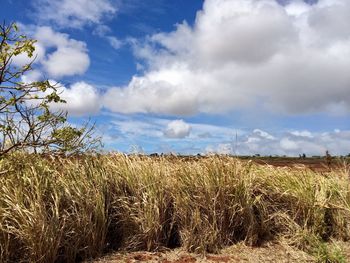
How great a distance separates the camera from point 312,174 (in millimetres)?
9281

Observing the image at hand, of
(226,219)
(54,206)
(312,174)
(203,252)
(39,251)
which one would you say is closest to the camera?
(39,251)

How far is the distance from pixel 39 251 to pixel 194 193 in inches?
99.5

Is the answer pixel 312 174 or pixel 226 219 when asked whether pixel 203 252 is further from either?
Answer: pixel 312 174

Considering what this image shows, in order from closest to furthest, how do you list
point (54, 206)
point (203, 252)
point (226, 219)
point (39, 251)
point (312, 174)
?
point (39, 251)
point (54, 206)
point (203, 252)
point (226, 219)
point (312, 174)

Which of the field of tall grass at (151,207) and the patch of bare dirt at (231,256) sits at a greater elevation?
the field of tall grass at (151,207)

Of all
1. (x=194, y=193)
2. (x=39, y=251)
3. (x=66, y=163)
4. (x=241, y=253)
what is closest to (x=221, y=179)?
(x=194, y=193)

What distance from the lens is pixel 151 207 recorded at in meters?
7.19

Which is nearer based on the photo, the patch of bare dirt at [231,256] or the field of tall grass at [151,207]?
the field of tall grass at [151,207]

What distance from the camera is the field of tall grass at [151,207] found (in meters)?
6.37

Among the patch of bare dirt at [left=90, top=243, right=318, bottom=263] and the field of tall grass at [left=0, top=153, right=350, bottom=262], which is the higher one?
the field of tall grass at [left=0, top=153, right=350, bottom=262]

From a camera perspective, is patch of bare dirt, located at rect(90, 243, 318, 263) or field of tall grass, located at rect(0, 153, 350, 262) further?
patch of bare dirt, located at rect(90, 243, 318, 263)

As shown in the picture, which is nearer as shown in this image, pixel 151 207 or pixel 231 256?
pixel 231 256

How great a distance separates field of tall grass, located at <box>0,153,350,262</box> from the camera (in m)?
6.37

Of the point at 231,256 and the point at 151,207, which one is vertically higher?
the point at 151,207
